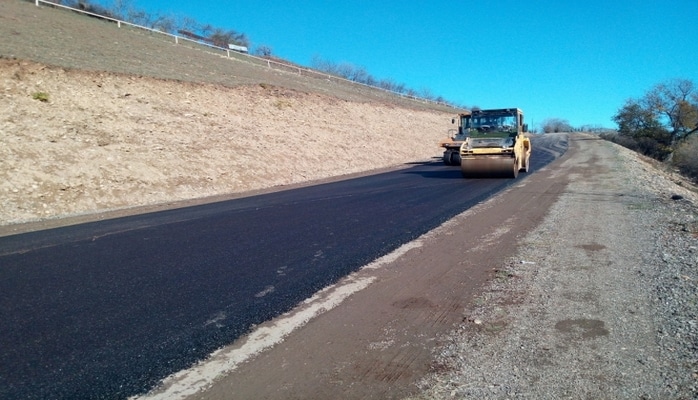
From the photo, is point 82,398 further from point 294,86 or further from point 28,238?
point 294,86

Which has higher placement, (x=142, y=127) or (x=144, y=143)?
(x=142, y=127)

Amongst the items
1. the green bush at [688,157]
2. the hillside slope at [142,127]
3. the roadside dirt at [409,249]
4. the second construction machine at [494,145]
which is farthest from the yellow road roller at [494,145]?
the green bush at [688,157]

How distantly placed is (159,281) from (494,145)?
15.0 m

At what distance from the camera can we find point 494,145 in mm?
18438

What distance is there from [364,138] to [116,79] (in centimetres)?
1706

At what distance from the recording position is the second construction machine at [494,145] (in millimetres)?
17953

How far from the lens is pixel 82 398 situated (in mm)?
3527

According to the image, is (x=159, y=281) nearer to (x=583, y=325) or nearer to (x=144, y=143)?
(x=583, y=325)

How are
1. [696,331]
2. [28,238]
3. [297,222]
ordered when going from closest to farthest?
1. [696,331]
2. [28,238]
3. [297,222]

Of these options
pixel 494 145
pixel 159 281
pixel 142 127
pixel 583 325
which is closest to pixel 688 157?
pixel 494 145

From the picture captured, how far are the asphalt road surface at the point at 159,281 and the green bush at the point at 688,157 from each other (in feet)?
102

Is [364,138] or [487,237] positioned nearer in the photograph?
[487,237]

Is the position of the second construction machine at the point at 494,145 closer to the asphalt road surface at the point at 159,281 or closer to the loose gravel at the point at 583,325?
the asphalt road surface at the point at 159,281

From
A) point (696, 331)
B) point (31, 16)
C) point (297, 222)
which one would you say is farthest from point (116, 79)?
point (696, 331)
